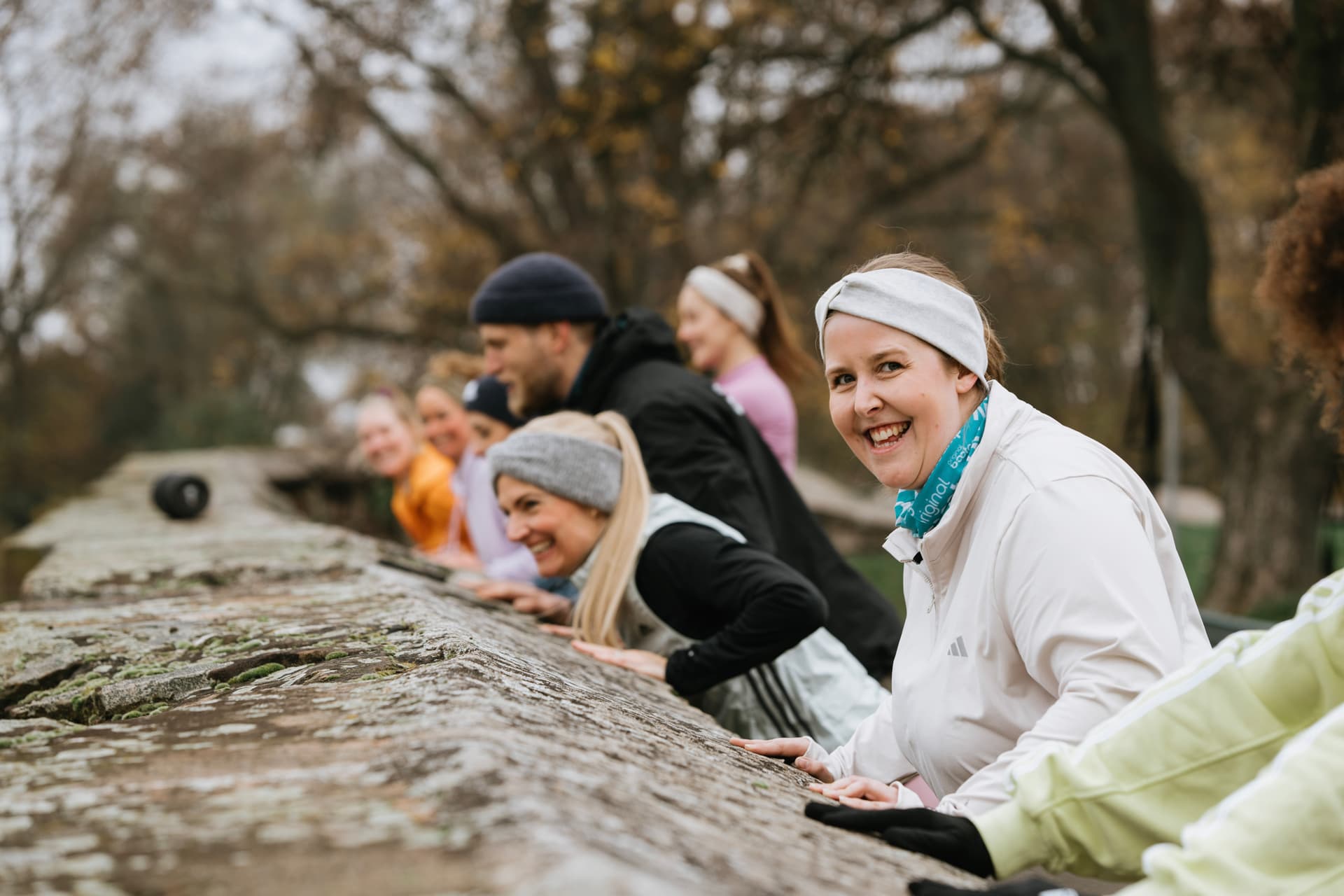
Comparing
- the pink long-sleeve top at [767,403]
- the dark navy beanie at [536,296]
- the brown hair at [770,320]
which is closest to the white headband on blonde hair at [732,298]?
the brown hair at [770,320]

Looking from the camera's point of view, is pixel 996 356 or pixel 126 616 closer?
pixel 996 356

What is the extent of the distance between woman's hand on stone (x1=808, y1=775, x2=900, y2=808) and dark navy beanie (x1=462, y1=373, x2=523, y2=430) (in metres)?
3.73

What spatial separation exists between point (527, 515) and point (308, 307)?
44.3 ft

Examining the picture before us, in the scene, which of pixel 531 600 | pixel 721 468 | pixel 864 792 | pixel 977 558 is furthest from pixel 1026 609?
pixel 531 600

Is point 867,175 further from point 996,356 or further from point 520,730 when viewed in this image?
point 520,730

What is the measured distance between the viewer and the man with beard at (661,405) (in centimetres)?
376

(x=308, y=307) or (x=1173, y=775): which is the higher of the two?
(x=308, y=307)

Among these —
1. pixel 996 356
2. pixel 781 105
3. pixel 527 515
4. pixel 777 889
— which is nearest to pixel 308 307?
pixel 781 105

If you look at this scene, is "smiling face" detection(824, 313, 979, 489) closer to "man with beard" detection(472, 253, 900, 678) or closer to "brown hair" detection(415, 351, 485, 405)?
"man with beard" detection(472, 253, 900, 678)

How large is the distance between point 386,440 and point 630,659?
4.23m

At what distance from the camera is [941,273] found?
94.7 inches

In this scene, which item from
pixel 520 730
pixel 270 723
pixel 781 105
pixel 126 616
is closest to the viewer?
pixel 520 730

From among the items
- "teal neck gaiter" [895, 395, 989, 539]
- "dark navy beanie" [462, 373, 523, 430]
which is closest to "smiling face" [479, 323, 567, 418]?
"dark navy beanie" [462, 373, 523, 430]

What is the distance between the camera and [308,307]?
52.9 ft
